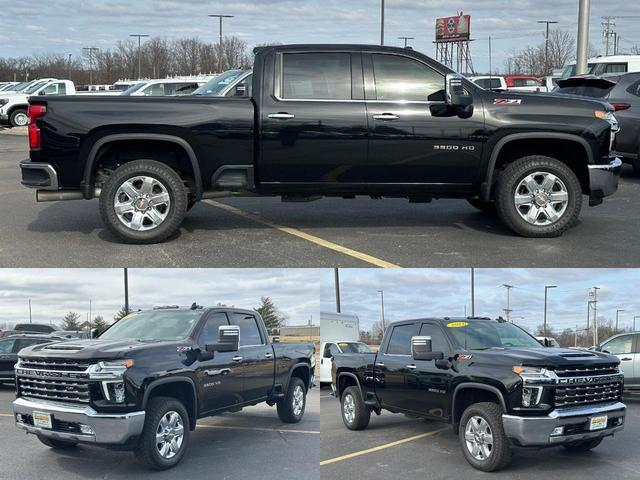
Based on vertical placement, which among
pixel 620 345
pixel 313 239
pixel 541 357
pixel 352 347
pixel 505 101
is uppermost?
pixel 505 101

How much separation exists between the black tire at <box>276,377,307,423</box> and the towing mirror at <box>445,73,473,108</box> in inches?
141

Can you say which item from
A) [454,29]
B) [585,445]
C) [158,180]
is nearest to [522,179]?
[585,445]

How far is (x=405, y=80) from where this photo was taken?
8.97 metres

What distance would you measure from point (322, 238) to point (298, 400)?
1925mm

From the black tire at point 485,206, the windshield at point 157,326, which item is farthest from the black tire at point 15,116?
the windshield at point 157,326

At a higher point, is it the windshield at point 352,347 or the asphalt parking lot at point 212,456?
the windshield at point 352,347

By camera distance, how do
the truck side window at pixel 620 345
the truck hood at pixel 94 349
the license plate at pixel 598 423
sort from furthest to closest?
the truck side window at pixel 620 345
the license plate at pixel 598 423
the truck hood at pixel 94 349

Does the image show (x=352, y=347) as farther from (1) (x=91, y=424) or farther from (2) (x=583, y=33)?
(2) (x=583, y=33)

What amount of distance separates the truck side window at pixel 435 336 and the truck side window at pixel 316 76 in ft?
9.01

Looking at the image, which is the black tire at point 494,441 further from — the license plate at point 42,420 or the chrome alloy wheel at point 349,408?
the license plate at point 42,420

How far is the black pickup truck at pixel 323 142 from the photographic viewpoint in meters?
8.59

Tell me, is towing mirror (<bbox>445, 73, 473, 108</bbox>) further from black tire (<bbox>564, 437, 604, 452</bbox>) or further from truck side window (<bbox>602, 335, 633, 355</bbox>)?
truck side window (<bbox>602, 335, 633, 355</bbox>)

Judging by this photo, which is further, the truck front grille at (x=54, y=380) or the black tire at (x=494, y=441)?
the black tire at (x=494, y=441)

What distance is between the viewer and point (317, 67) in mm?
9008
